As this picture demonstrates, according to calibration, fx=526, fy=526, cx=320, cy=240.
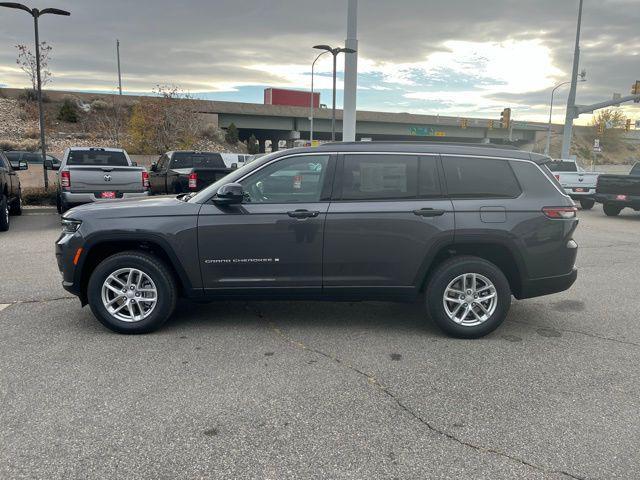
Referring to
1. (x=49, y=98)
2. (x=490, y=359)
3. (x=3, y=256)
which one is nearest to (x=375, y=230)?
(x=490, y=359)

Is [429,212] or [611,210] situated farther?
[611,210]

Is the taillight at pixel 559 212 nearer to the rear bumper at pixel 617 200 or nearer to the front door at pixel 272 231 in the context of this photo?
the front door at pixel 272 231

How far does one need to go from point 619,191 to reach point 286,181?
13.6 metres

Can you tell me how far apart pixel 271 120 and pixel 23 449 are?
66.1 meters

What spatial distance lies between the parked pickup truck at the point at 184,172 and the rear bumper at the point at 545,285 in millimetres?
9768

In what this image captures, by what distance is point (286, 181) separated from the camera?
4934 millimetres

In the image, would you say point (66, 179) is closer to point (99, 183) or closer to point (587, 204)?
point (99, 183)

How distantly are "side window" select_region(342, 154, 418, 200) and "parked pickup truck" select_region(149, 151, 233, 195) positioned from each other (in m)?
9.03

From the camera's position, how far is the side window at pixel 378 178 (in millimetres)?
4926

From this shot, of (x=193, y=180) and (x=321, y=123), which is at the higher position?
(x=321, y=123)

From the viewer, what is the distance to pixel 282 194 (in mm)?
4918

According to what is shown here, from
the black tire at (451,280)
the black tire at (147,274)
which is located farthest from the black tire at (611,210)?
the black tire at (147,274)

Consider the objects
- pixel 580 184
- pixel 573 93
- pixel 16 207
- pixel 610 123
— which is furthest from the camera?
pixel 610 123

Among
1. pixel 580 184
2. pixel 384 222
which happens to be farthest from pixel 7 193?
pixel 580 184
